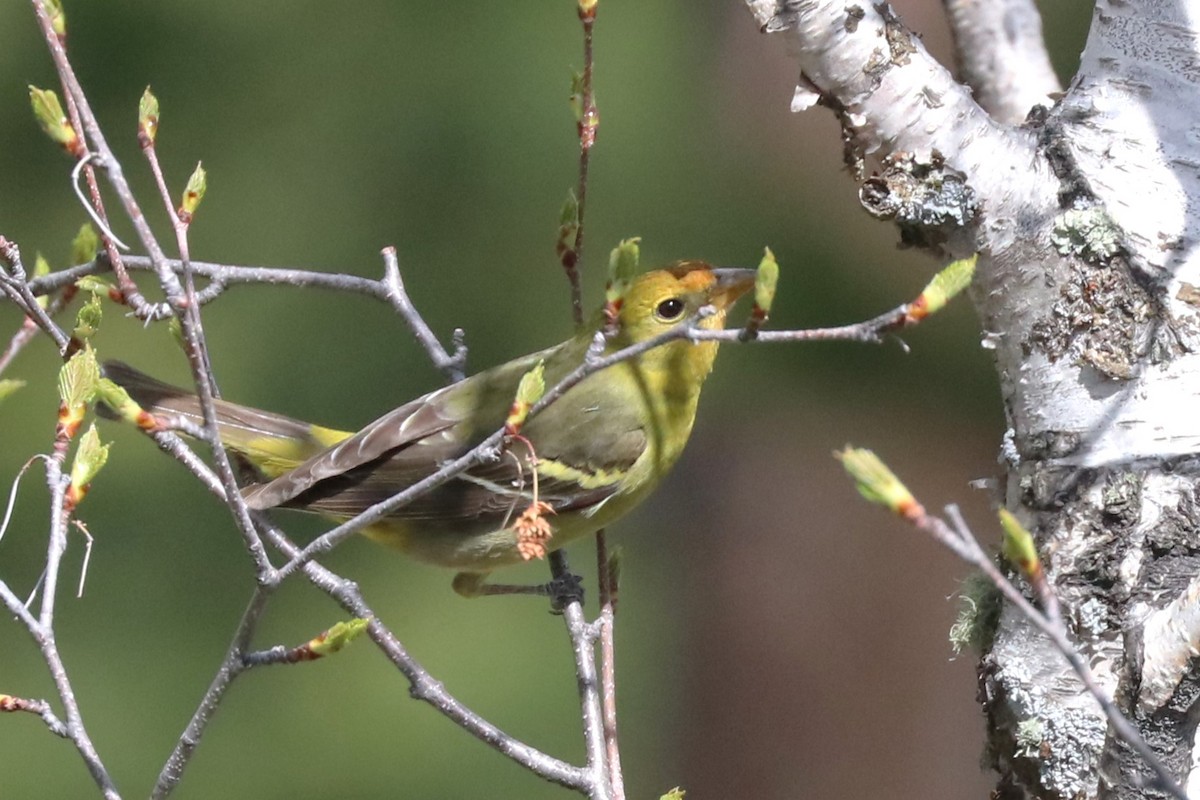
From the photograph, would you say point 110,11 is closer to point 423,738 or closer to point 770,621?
point 423,738

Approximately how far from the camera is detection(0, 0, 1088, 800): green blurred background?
20.3 feet

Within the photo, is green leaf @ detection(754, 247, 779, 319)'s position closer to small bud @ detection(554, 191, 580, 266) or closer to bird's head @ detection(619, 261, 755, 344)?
small bud @ detection(554, 191, 580, 266)

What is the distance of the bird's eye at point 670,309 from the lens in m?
2.78

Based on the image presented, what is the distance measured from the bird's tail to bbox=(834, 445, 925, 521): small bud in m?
1.78

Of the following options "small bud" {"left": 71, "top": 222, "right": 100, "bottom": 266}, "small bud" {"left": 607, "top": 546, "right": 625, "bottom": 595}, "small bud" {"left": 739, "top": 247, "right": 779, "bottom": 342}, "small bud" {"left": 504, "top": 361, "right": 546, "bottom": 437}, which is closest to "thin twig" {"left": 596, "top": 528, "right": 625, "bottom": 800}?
"small bud" {"left": 607, "top": 546, "right": 625, "bottom": 595}

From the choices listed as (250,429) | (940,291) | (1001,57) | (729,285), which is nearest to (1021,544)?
(940,291)

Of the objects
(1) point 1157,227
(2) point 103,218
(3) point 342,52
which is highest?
(3) point 342,52

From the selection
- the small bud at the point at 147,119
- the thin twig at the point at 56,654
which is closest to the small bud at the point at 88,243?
the small bud at the point at 147,119

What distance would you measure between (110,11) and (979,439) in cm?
498

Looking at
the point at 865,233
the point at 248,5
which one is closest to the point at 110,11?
the point at 248,5

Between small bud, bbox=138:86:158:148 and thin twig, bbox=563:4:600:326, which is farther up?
small bud, bbox=138:86:158:148

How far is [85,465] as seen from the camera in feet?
5.87

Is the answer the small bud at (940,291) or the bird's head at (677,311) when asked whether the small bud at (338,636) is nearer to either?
the small bud at (940,291)

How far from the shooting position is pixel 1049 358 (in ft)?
6.65
